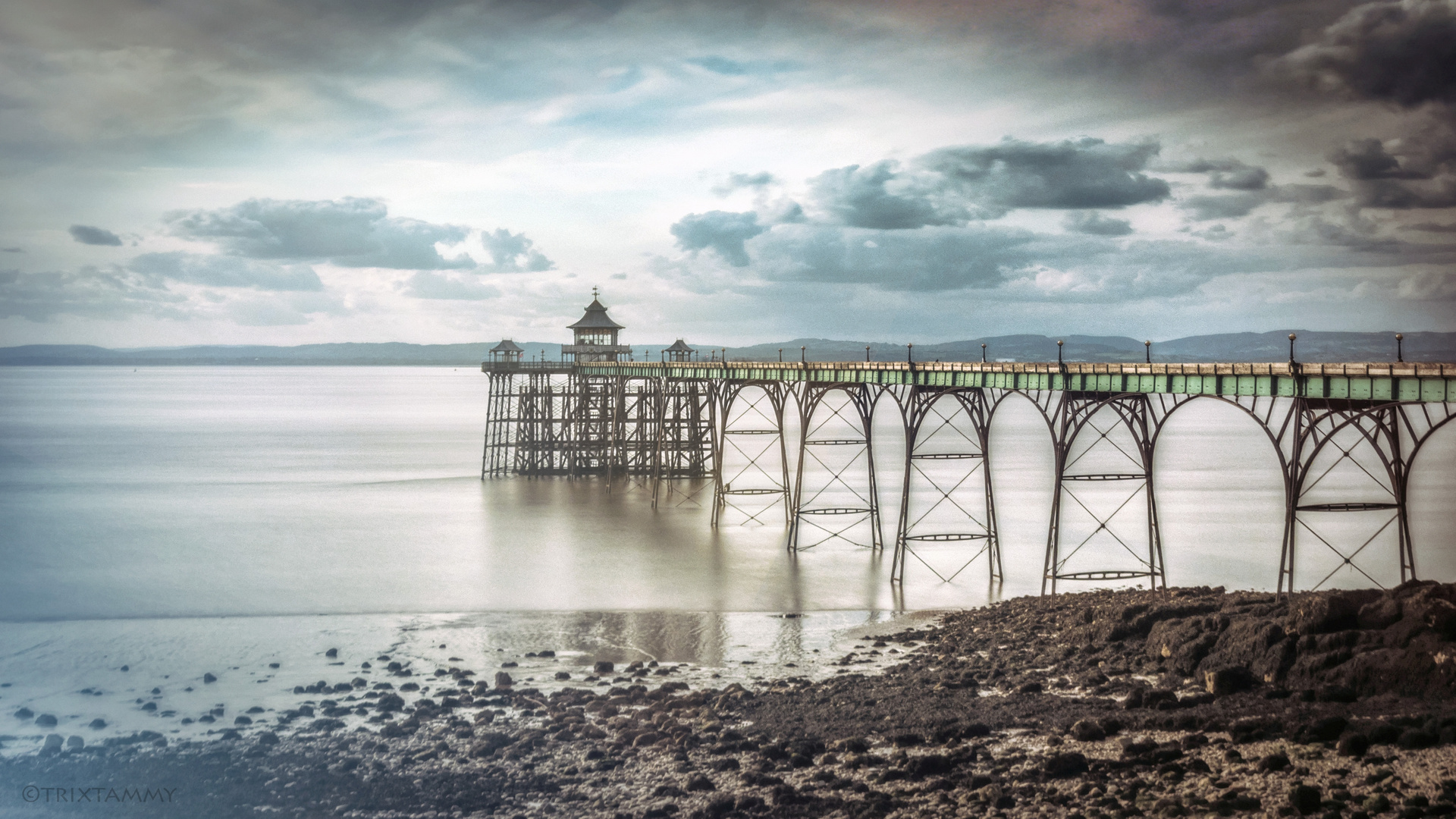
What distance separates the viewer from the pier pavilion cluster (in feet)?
62.2

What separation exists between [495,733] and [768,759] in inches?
159

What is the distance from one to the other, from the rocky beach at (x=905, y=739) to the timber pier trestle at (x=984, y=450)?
316 cm

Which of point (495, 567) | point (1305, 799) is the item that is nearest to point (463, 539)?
point (495, 567)

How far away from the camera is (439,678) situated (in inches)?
744

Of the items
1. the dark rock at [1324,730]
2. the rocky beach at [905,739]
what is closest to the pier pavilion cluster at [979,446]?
the rocky beach at [905,739]

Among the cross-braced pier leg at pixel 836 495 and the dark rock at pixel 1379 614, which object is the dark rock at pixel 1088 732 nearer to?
the dark rock at pixel 1379 614

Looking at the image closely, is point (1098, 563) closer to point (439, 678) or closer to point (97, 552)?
point (439, 678)

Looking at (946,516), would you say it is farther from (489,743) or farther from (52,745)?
(52,745)

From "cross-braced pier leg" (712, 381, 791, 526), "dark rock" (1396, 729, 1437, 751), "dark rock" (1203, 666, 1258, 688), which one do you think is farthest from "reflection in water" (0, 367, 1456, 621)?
"dark rock" (1396, 729, 1437, 751)

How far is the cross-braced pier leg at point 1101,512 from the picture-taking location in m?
22.7

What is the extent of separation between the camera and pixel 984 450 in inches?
1031

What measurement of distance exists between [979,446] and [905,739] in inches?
1275

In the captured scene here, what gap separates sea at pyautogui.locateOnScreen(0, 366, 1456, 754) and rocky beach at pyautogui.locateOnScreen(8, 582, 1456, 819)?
1.50 metres

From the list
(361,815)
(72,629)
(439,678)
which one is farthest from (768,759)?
(72,629)
